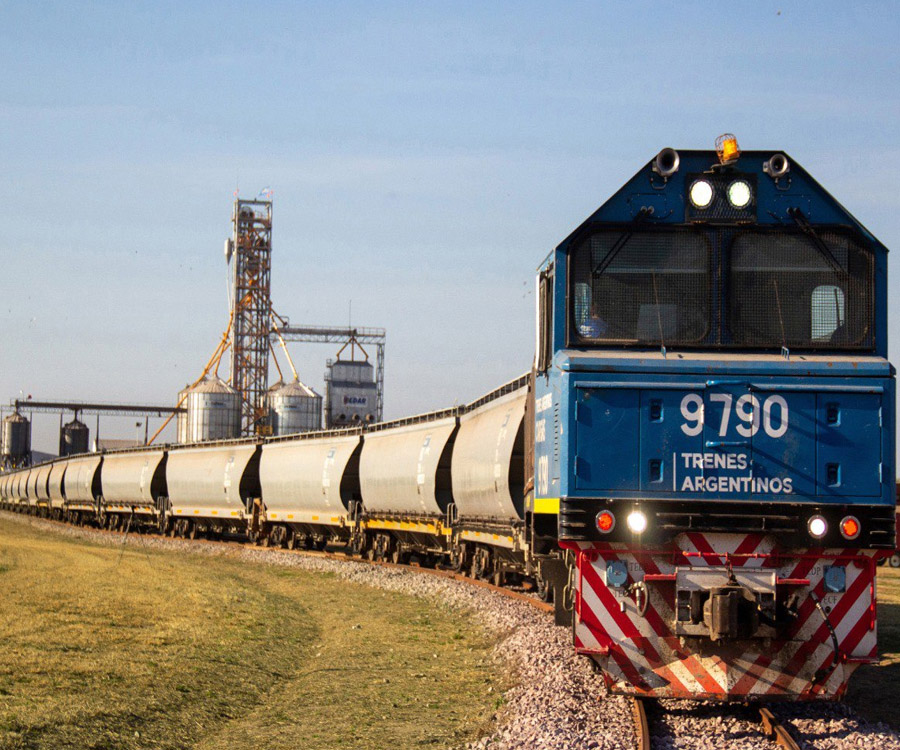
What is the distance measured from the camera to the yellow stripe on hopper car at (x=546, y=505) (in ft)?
32.0

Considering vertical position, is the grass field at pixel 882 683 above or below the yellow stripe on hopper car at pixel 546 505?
below

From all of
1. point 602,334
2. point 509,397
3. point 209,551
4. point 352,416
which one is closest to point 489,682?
point 602,334

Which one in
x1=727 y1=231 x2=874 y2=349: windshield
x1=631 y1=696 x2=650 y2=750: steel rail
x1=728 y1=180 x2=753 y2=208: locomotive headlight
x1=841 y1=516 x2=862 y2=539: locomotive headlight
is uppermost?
x1=728 y1=180 x2=753 y2=208: locomotive headlight

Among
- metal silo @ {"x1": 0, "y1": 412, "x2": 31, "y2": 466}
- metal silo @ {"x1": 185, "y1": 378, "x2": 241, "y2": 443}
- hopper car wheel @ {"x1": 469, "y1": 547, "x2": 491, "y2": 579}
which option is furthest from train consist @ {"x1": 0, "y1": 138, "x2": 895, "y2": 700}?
metal silo @ {"x1": 0, "y1": 412, "x2": 31, "y2": 466}

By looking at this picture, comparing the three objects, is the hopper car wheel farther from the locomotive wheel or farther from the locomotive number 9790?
the locomotive number 9790

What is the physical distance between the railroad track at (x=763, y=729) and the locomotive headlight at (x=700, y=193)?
4.25 m

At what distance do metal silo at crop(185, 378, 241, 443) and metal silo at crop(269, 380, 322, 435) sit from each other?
9.36 feet

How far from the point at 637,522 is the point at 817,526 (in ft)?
4.64

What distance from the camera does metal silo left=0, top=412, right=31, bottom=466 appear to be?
346 ft

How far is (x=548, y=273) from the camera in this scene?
33.5 feet

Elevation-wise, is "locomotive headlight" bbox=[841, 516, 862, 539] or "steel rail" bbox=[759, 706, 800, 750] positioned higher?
"locomotive headlight" bbox=[841, 516, 862, 539]

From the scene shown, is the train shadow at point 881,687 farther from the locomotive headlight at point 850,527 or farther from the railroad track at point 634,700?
the locomotive headlight at point 850,527

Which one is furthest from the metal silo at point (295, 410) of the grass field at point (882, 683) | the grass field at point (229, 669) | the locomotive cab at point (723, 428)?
the locomotive cab at point (723, 428)

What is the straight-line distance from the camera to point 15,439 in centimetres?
10538
